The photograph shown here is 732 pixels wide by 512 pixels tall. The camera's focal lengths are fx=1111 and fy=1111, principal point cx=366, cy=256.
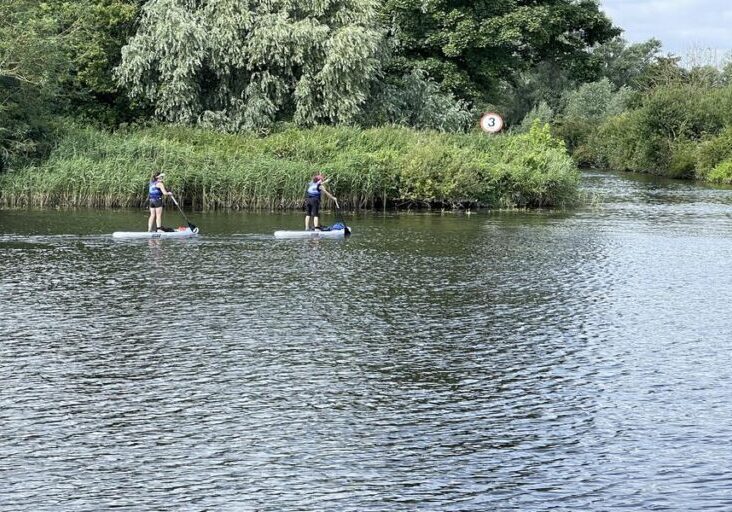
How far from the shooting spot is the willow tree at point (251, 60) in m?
45.9

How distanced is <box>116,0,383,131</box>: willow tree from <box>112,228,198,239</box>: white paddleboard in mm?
14756

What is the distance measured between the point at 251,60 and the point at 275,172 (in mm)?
6909

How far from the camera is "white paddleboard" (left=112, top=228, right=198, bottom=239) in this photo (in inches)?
1239

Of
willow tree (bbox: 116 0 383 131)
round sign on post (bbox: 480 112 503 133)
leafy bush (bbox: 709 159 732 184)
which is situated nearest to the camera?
willow tree (bbox: 116 0 383 131)

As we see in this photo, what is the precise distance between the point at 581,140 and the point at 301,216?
6027 centimetres

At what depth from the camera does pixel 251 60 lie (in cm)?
4622

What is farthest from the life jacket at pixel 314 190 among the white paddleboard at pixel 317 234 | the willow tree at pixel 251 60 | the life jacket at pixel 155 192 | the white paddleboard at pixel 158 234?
the willow tree at pixel 251 60

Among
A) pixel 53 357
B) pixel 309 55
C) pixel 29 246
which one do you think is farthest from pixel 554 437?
pixel 309 55

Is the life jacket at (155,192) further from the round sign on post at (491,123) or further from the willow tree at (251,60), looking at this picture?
the round sign on post at (491,123)

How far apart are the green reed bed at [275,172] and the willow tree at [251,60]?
241 centimetres

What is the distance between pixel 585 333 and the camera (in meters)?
19.2

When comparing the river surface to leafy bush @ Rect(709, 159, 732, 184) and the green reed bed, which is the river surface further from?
leafy bush @ Rect(709, 159, 732, 184)

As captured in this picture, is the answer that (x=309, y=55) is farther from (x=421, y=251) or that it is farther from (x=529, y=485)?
(x=529, y=485)

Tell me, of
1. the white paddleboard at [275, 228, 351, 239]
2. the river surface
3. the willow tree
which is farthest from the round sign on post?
the river surface
